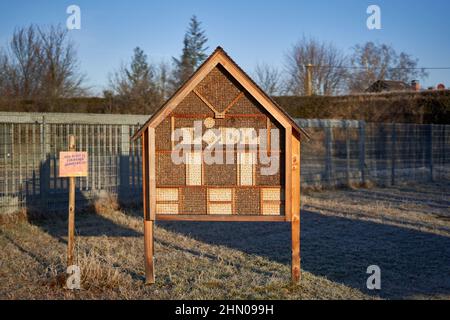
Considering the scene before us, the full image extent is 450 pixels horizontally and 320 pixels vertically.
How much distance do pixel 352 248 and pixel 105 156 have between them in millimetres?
7088

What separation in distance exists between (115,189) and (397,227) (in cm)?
708

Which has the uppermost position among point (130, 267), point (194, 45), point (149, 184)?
point (194, 45)

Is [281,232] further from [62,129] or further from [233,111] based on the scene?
[62,129]

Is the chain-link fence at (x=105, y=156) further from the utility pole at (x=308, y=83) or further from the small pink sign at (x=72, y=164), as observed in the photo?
the utility pole at (x=308, y=83)

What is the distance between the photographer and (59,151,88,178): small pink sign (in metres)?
7.37

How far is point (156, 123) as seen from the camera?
7312 millimetres

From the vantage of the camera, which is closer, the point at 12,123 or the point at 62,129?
the point at 12,123

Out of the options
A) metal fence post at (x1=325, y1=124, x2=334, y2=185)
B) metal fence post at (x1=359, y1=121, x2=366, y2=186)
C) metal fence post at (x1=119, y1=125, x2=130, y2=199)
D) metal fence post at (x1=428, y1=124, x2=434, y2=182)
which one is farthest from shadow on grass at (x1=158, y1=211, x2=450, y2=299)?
metal fence post at (x1=428, y1=124, x2=434, y2=182)

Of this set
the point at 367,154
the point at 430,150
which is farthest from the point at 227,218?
the point at 430,150

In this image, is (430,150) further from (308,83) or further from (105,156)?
(308,83)

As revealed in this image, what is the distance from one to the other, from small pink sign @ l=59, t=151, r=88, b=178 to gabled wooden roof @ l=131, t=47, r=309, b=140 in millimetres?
1010

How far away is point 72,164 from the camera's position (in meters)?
7.41

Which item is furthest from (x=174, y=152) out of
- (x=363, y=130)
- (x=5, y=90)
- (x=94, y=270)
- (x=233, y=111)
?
(x=5, y=90)

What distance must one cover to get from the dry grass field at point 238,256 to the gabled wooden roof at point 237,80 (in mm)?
2149
